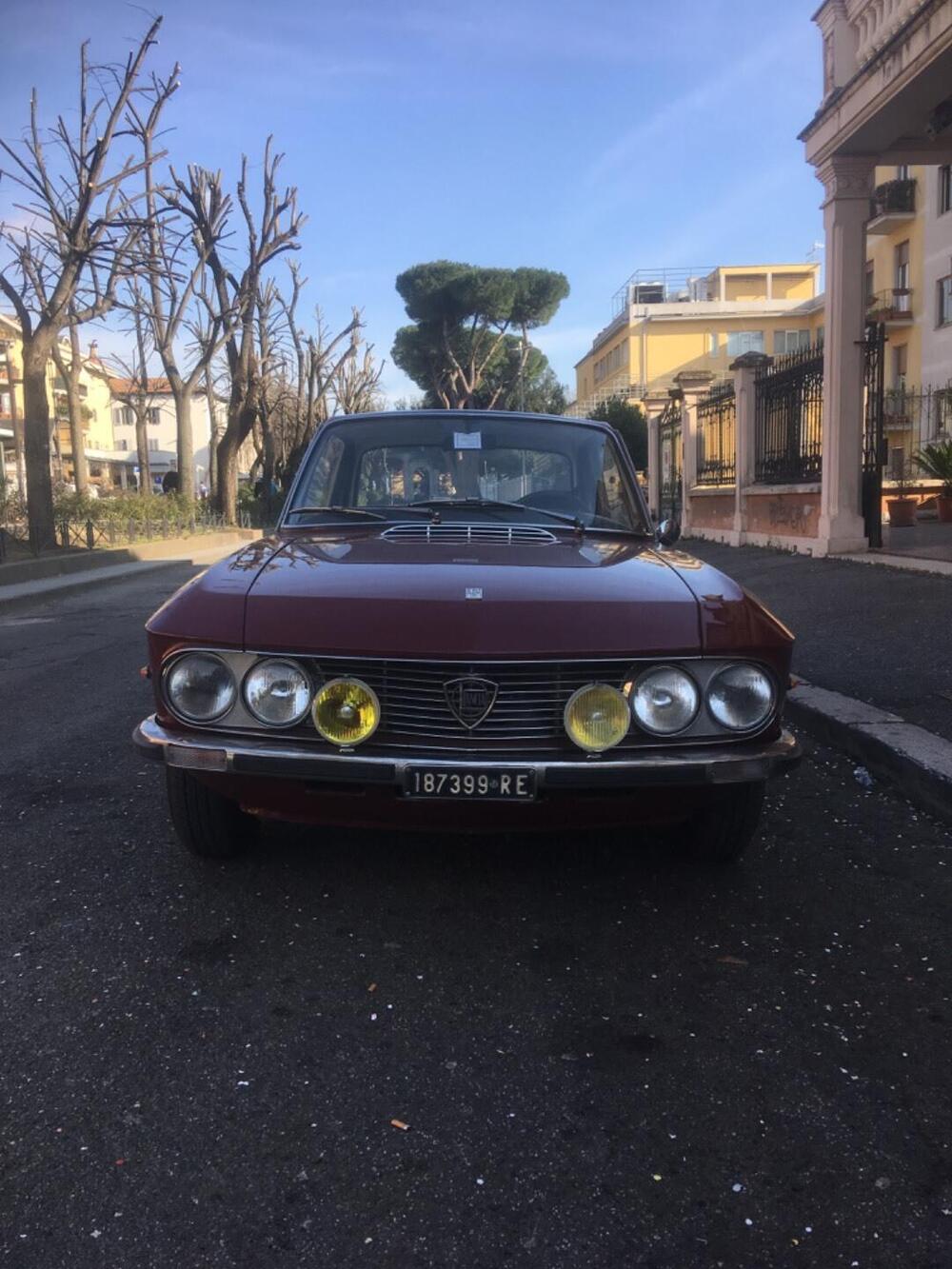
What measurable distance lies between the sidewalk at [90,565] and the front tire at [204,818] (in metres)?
7.97

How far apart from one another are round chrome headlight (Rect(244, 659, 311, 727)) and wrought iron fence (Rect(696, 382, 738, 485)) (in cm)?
1403

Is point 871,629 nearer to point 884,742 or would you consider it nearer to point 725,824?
point 884,742

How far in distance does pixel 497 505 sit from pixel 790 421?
1092 centimetres

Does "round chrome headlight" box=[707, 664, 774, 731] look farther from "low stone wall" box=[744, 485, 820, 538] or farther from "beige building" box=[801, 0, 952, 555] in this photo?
"low stone wall" box=[744, 485, 820, 538]

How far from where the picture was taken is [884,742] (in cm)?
435

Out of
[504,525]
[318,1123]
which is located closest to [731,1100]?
[318,1123]

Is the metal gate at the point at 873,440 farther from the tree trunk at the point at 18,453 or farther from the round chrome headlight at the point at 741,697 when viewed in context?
the tree trunk at the point at 18,453

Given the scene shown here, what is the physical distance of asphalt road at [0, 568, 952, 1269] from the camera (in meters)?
1.79

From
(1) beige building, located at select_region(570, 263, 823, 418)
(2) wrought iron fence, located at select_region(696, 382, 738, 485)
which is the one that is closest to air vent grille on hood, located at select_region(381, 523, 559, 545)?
(2) wrought iron fence, located at select_region(696, 382, 738, 485)

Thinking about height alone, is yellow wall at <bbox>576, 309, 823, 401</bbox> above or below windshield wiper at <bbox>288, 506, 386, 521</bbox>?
above

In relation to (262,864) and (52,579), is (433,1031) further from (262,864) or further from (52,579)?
(52,579)

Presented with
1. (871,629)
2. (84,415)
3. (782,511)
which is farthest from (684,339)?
(871,629)

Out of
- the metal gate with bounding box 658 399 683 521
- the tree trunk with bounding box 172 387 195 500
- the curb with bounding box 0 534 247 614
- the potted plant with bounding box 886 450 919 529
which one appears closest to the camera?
the curb with bounding box 0 534 247 614

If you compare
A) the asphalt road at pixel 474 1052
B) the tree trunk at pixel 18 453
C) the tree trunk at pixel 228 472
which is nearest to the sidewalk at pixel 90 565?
the tree trunk at pixel 18 453
